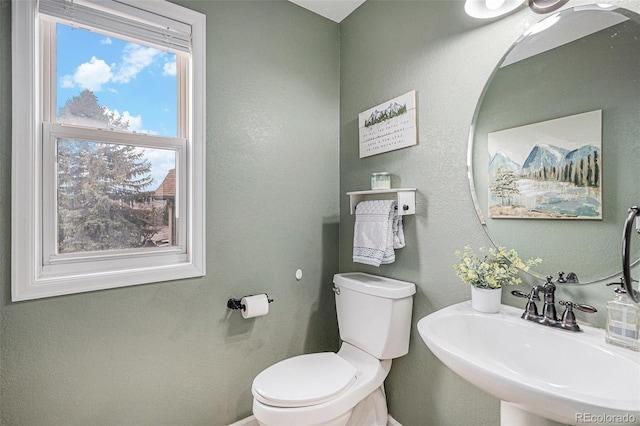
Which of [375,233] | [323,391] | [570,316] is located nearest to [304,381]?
[323,391]

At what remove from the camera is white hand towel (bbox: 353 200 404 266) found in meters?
1.59

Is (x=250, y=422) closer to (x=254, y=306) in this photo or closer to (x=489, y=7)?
(x=254, y=306)

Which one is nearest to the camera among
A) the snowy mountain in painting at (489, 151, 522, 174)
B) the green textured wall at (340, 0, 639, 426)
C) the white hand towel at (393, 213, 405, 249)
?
the snowy mountain in painting at (489, 151, 522, 174)

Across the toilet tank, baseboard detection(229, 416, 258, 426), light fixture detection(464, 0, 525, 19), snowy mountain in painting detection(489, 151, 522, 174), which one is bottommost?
baseboard detection(229, 416, 258, 426)

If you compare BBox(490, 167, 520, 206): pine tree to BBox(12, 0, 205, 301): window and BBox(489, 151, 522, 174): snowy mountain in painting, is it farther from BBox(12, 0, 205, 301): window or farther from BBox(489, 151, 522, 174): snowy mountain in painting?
BBox(12, 0, 205, 301): window

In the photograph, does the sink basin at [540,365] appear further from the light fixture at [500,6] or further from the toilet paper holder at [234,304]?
the light fixture at [500,6]

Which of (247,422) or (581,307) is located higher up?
(581,307)

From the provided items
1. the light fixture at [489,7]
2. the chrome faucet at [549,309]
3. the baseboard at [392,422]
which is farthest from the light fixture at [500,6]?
the baseboard at [392,422]

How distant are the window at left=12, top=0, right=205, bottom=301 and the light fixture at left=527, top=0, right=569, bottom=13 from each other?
143cm

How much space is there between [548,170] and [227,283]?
1510mm

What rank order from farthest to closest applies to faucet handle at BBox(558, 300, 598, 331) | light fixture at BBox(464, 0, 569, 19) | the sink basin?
1. light fixture at BBox(464, 0, 569, 19)
2. faucet handle at BBox(558, 300, 598, 331)
3. the sink basin

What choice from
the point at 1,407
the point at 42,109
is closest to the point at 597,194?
the point at 42,109

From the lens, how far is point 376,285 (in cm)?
159

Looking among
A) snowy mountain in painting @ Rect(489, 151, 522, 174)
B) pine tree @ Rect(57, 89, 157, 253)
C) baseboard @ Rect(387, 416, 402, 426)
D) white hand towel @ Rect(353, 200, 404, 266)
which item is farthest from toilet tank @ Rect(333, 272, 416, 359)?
pine tree @ Rect(57, 89, 157, 253)
